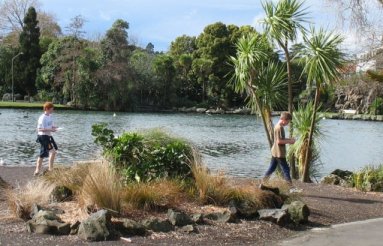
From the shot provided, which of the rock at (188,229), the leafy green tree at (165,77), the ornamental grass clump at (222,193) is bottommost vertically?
the rock at (188,229)

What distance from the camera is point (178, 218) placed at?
320 inches

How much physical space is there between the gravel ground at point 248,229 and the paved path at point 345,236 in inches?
10.0

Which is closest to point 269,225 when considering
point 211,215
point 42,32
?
point 211,215

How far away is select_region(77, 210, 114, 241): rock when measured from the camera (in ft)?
23.7

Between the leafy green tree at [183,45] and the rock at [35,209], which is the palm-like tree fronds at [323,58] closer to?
the rock at [35,209]

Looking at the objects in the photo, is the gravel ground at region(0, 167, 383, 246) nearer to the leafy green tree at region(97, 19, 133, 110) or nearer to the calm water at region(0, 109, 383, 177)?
the calm water at region(0, 109, 383, 177)

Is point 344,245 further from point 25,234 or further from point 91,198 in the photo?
point 25,234

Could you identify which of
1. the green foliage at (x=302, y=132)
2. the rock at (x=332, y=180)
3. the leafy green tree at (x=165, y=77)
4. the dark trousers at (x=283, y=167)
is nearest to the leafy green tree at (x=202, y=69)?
the leafy green tree at (x=165, y=77)

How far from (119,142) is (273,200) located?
2.96m

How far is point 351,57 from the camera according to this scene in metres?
17.0

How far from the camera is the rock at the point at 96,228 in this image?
7.23 meters

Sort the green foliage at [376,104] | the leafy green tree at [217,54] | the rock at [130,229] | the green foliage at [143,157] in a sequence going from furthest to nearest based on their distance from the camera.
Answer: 1. the leafy green tree at [217,54]
2. the green foliage at [376,104]
3. the green foliage at [143,157]
4. the rock at [130,229]

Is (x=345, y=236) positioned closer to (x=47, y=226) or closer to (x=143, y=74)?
(x=47, y=226)

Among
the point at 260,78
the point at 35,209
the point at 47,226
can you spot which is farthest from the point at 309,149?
the point at 47,226
